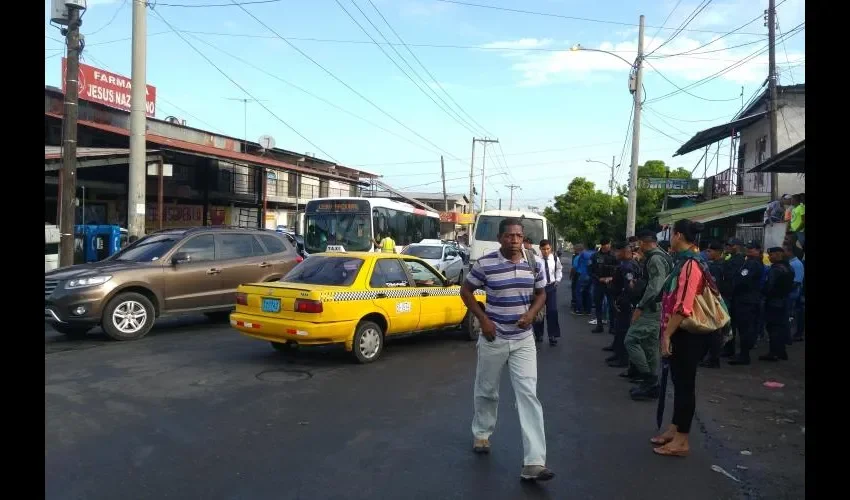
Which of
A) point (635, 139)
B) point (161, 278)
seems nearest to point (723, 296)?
point (161, 278)

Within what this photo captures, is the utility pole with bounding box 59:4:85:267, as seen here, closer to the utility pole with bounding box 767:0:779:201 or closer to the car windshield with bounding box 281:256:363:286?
the car windshield with bounding box 281:256:363:286

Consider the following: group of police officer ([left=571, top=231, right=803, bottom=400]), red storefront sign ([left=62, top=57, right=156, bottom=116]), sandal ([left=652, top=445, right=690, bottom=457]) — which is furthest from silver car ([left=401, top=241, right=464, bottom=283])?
sandal ([left=652, top=445, right=690, bottom=457])

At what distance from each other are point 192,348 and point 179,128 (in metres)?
23.2

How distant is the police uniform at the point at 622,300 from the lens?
28.3 feet

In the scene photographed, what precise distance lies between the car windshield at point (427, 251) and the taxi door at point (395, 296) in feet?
44.5

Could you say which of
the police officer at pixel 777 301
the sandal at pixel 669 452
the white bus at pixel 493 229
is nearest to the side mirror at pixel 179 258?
the sandal at pixel 669 452

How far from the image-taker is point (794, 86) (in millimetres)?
22906

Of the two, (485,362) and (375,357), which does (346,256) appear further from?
(485,362)

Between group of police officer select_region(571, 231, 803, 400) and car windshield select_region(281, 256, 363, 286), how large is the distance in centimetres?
358

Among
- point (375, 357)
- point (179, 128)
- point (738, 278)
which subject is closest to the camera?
point (375, 357)

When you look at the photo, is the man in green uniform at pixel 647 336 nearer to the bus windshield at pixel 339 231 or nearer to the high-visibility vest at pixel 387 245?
the high-visibility vest at pixel 387 245

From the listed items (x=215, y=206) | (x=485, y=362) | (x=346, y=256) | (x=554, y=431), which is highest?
(x=215, y=206)
